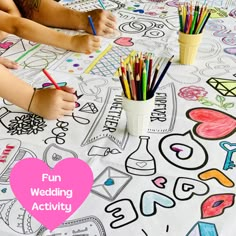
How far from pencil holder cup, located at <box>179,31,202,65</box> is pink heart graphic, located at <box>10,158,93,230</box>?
13.0 inches

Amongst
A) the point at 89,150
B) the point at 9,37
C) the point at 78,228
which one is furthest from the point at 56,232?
the point at 9,37

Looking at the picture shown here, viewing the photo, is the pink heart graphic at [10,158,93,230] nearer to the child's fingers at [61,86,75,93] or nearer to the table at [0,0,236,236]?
the table at [0,0,236,236]

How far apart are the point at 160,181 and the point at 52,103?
0.72 ft

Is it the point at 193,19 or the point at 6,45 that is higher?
the point at 193,19

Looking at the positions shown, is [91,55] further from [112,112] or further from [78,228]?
[78,228]

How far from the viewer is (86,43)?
0.83 meters

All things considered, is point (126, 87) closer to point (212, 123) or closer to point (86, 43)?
point (212, 123)

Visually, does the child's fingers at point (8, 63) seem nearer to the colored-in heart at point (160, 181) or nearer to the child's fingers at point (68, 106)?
the child's fingers at point (68, 106)

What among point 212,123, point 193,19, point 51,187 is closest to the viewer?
point 51,187

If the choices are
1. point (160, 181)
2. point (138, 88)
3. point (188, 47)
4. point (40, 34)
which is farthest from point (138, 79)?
point (40, 34)

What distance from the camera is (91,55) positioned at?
32.6 inches

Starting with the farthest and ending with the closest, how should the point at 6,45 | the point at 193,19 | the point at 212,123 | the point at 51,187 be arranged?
1. the point at 6,45
2. the point at 193,19
3. the point at 212,123
4. the point at 51,187

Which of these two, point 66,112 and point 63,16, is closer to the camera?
point 66,112

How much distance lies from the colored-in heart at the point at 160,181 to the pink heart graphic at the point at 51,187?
81 millimetres
